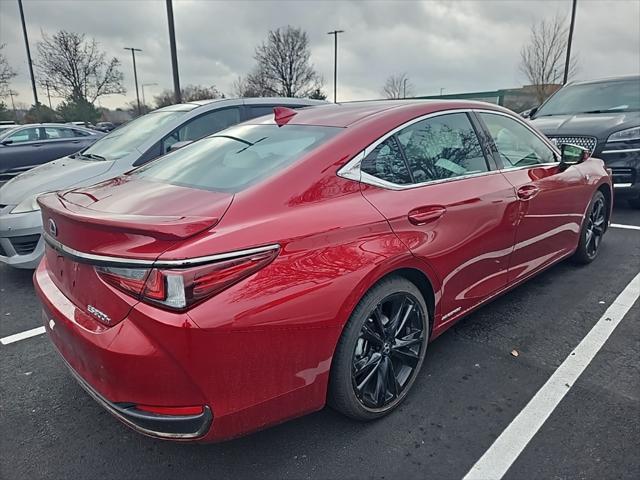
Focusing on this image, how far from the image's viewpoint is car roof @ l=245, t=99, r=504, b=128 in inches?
102

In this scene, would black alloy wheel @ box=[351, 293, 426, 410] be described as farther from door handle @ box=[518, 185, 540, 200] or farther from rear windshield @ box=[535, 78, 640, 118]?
rear windshield @ box=[535, 78, 640, 118]

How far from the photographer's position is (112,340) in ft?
5.73

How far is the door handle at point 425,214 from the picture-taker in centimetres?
236

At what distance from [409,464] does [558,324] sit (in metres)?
1.87

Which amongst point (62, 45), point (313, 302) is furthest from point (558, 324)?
point (62, 45)

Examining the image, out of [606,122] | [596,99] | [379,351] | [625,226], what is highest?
[596,99]

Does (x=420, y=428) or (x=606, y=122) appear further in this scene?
(x=606, y=122)

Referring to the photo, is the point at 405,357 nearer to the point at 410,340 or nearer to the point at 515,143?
the point at 410,340

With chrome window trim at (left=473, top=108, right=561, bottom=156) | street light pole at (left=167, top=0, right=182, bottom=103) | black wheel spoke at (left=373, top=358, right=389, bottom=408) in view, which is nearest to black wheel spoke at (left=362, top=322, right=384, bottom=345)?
black wheel spoke at (left=373, top=358, right=389, bottom=408)

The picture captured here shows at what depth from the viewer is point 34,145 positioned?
Result: 918cm

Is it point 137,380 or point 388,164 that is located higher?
point 388,164

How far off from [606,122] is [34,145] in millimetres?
10031

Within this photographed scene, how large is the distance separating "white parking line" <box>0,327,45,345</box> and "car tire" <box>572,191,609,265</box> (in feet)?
15.2

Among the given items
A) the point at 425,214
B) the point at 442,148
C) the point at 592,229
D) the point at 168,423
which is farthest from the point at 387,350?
the point at 592,229
